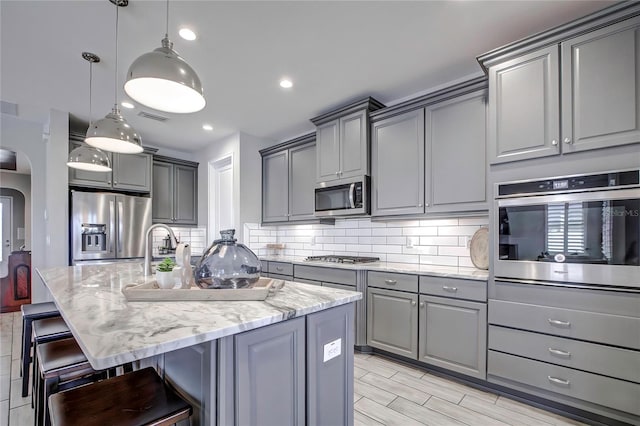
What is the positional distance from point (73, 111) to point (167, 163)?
1.55 metres

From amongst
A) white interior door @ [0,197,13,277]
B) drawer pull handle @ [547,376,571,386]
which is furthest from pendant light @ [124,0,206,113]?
white interior door @ [0,197,13,277]

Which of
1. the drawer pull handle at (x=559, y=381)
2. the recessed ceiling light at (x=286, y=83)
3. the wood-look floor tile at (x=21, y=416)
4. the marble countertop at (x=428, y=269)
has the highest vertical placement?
the recessed ceiling light at (x=286, y=83)

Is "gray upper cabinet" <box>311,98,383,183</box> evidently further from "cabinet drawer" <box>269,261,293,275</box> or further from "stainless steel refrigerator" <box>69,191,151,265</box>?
"stainless steel refrigerator" <box>69,191,151,265</box>

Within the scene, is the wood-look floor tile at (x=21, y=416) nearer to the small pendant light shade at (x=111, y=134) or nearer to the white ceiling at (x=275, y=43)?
the small pendant light shade at (x=111, y=134)

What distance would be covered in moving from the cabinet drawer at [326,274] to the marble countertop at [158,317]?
4.97ft

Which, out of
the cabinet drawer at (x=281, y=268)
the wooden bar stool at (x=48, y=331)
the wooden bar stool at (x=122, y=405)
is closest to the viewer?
the wooden bar stool at (x=122, y=405)

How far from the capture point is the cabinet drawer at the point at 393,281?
8.80ft

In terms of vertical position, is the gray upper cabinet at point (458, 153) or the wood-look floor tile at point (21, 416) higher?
the gray upper cabinet at point (458, 153)

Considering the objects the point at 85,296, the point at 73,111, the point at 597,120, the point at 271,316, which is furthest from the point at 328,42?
the point at 73,111

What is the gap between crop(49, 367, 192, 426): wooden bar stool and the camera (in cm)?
97

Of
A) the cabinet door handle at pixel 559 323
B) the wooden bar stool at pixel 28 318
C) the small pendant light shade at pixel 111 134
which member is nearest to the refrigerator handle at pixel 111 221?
the wooden bar stool at pixel 28 318

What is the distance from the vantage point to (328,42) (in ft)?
7.73

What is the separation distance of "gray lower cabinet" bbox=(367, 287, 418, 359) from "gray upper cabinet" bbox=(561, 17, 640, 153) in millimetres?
1654

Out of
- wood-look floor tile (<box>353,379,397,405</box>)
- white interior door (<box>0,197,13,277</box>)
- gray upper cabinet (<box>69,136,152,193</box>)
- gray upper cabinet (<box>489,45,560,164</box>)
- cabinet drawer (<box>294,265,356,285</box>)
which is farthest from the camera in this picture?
white interior door (<box>0,197,13,277</box>)
